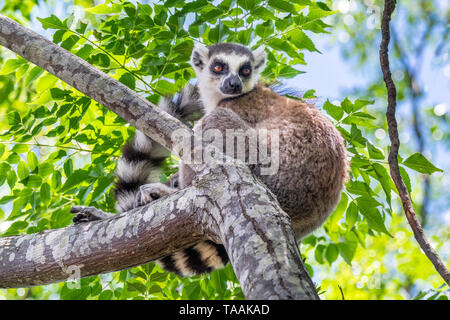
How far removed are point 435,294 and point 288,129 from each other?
1968mm

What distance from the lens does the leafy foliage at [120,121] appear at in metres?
4.15

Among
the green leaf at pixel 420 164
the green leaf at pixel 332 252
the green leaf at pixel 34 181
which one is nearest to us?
the green leaf at pixel 420 164

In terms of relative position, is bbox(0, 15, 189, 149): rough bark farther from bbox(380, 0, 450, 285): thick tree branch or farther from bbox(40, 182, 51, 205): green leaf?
bbox(380, 0, 450, 285): thick tree branch

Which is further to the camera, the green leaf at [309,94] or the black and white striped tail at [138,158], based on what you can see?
the green leaf at [309,94]

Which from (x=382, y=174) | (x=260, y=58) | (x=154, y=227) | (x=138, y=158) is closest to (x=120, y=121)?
(x=138, y=158)

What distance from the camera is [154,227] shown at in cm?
312

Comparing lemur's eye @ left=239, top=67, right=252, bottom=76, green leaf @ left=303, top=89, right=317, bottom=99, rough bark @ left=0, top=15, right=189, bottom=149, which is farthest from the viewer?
lemur's eye @ left=239, top=67, right=252, bottom=76

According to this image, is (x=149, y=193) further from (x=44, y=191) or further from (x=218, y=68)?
(x=218, y=68)

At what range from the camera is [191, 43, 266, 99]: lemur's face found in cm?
557

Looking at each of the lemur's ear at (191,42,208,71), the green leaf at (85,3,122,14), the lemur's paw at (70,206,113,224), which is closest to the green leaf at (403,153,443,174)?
the lemur's paw at (70,206,113,224)

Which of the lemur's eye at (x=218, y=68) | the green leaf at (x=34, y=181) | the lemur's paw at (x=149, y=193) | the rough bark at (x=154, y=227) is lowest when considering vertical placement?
the rough bark at (x=154, y=227)

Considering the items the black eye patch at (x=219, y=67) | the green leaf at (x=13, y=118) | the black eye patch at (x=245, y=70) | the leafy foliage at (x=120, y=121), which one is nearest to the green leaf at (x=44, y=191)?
the leafy foliage at (x=120, y=121)

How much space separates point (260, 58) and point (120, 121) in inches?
78.3

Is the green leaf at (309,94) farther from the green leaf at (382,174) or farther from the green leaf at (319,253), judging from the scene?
the green leaf at (319,253)
